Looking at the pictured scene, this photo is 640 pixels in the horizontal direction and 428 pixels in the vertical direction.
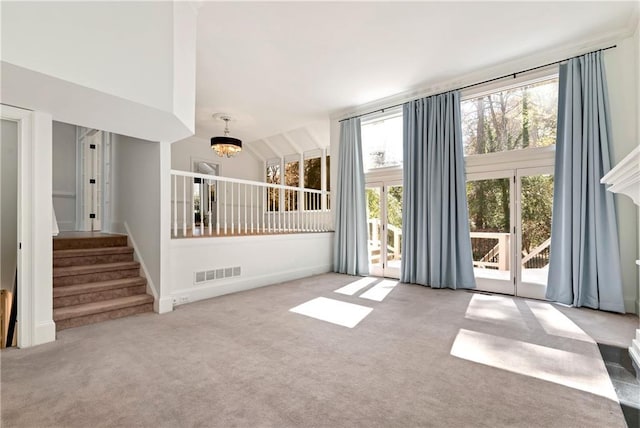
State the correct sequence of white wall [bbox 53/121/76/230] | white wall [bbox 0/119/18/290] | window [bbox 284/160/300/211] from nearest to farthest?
white wall [bbox 0/119/18/290]
white wall [bbox 53/121/76/230]
window [bbox 284/160/300/211]

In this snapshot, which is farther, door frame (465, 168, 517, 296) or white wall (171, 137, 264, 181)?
white wall (171, 137, 264, 181)

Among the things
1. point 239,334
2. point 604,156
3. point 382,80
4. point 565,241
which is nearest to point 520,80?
point 604,156

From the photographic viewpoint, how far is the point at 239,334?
8.94ft

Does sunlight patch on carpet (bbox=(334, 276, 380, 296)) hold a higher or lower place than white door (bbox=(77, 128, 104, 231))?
lower

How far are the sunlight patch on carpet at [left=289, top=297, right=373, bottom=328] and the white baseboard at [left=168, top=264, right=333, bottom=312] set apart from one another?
1.25 meters

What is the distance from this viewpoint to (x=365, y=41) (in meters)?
3.65

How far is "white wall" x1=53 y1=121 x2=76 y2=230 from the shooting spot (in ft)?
18.2

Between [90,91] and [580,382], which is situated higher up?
[90,91]

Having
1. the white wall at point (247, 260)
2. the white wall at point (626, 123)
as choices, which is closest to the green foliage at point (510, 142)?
the white wall at point (626, 123)

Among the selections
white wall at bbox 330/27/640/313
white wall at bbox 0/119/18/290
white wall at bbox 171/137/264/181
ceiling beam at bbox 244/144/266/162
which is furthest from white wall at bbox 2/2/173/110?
ceiling beam at bbox 244/144/266/162

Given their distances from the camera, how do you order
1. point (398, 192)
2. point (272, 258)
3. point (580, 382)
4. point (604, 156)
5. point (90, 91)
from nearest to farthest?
1. point (580, 382)
2. point (90, 91)
3. point (604, 156)
4. point (272, 258)
5. point (398, 192)

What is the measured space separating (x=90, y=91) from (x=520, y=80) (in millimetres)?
5004

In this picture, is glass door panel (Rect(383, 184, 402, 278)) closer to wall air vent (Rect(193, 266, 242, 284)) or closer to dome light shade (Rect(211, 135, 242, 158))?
wall air vent (Rect(193, 266, 242, 284))

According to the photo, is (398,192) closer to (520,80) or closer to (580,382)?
(520,80)
